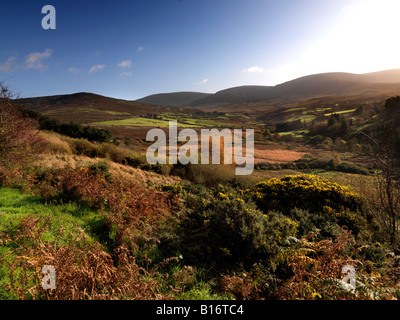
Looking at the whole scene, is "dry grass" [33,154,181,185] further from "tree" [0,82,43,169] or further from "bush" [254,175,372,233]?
"bush" [254,175,372,233]

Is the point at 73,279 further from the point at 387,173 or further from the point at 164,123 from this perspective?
the point at 164,123

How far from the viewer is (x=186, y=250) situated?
3.92 meters

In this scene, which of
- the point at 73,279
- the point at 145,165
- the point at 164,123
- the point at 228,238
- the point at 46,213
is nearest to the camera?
the point at 73,279

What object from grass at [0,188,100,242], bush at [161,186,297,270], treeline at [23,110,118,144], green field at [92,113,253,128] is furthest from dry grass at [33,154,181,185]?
green field at [92,113,253,128]

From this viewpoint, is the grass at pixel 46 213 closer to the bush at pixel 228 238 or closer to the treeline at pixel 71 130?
the bush at pixel 228 238

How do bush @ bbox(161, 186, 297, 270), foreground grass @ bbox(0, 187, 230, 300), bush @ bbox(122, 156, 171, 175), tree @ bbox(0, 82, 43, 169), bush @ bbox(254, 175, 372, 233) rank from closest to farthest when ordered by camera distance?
1. foreground grass @ bbox(0, 187, 230, 300)
2. bush @ bbox(161, 186, 297, 270)
3. bush @ bbox(254, 175, 372, 233)
4. tree @ bbox(0, 82, 43, 169)
5. bush @ bbox(122, 156, 171, 175)

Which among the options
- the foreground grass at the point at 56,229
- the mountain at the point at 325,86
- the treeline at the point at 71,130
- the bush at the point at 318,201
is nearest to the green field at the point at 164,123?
the treeline at the point at 71,130

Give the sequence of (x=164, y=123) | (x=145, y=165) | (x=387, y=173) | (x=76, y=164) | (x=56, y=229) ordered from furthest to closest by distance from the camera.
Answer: (x=164, y=123)
(x=145, y=165)
(x=76, y=164)
(x=387, y=173)
(x=56, y=229)

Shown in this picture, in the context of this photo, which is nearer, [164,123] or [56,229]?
[56,229]

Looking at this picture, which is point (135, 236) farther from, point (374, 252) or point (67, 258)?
point (374, 252)

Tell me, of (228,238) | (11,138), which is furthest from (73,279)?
(11,138)

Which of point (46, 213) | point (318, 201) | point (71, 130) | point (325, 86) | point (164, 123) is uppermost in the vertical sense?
point (325, 86)

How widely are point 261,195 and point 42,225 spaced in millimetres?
6773
